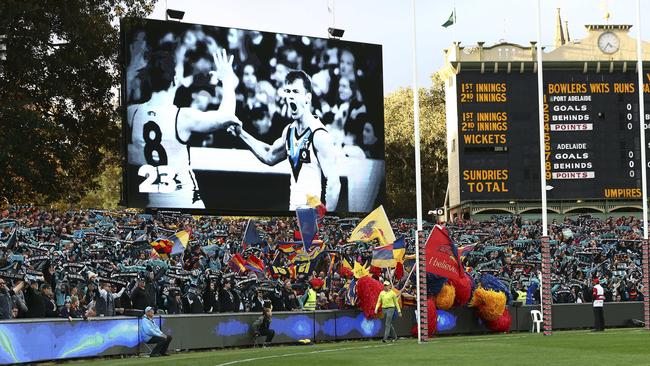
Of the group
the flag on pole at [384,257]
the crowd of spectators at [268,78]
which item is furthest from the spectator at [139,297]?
the crowd of spectators at [268,78]

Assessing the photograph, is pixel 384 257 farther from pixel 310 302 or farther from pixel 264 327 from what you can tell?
pixel 264 327

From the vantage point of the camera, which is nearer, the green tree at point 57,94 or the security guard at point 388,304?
the security guard at point 388,304

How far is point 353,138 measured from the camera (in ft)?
176

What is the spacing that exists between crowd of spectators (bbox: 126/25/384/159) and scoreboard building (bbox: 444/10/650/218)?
205 inches

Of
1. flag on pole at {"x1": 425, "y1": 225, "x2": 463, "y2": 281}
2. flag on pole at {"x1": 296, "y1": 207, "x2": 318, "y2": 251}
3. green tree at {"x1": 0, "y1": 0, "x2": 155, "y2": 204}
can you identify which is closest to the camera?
flag on pole at {"x1": 425, "y1": 225, "x2": 463, "y2": 281}

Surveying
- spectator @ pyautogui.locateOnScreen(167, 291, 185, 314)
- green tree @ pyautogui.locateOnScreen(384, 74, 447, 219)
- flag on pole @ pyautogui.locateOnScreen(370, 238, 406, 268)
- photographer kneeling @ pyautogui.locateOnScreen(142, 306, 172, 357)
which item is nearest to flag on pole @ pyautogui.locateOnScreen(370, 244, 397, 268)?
flag on pole @ pyautogui.locateOnScreen(370, 238, 406, 268)

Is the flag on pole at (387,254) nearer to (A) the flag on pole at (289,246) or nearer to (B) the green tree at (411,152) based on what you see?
(A) the flag on pole at (289,246)

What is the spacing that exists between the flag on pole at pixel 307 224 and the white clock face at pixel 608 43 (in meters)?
26.9

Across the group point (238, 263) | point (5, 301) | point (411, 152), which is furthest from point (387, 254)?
point (411, 152)

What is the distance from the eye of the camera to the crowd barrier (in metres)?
26.6

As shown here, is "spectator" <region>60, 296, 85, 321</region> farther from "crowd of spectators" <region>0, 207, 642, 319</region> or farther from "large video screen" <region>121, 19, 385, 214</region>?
"large video screen" <region>121, 19, 385, 214</region>

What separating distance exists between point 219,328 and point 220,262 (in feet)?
26.5

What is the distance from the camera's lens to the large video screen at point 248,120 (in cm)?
4747

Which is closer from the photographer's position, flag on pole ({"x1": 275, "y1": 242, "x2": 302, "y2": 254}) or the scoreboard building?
flag on pole ({"x1": 275, "y1": 242, "x2": 302, "y2": 254})
